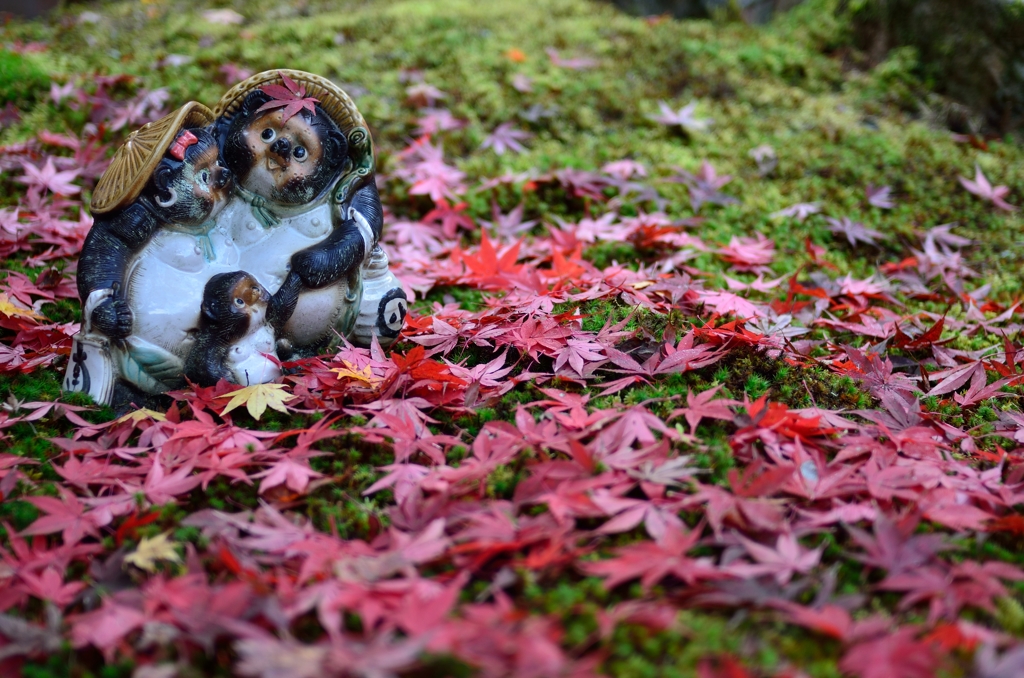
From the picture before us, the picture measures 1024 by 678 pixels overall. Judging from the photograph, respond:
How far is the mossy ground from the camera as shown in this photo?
2270mm

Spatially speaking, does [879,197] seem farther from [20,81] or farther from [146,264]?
[20,81]

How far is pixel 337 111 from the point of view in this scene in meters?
2.19

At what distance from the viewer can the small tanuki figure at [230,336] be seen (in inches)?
80.5

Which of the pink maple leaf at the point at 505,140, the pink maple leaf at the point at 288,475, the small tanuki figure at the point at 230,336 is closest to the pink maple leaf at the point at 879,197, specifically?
the pink maple leaf at the point at 505,140

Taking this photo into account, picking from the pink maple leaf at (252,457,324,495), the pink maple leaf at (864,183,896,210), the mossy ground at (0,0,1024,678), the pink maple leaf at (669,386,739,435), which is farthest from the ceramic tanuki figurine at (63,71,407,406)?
the pink maple leaf at (864,183,896,210)

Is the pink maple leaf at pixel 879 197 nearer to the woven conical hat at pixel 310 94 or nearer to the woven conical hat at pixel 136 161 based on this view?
the woven conical hat at pixel 310 94

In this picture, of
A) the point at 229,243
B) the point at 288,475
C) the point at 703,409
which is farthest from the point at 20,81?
the point at 703,409

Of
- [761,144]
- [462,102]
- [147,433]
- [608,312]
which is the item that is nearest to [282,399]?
[147,433]

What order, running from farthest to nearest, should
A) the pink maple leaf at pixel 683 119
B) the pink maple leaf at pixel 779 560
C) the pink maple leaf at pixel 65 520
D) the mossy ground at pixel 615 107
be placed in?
the pink maple leaf at pixel 683 119 → the mossy ground at pixel 615 107 → the pink maple leaf at pixel 65 520 → the pink maple leaf at pixel 779 560

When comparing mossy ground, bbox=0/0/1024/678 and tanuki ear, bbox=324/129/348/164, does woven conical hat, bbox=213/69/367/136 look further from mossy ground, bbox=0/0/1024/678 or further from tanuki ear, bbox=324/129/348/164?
mossy ground, bbox=0/0/1024/678

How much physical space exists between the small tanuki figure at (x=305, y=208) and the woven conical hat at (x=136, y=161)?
12 centimetres

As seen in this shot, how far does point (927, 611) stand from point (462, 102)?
3329 millimetres

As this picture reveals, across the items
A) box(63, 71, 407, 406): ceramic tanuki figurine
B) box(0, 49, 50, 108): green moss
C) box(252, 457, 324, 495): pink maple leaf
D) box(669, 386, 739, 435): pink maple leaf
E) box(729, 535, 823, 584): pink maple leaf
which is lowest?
box(729, 535, 823, 584): pink maple leaf

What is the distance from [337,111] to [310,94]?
0.09m
